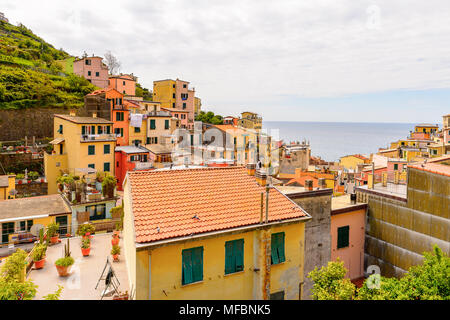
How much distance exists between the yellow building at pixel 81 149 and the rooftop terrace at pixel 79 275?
20.9m

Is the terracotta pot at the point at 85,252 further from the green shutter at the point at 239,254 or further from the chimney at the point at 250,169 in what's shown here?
the chimney at the point at 250,169

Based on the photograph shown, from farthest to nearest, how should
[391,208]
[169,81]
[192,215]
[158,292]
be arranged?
[169,81] < [391,208] < [192,215] < [158,292]

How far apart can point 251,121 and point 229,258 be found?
62.6 metres

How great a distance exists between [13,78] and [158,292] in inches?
2074

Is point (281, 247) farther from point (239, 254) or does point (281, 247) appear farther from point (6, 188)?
point (6, 188)

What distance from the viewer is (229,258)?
35.3 feet

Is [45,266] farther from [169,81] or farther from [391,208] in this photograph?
[169,81]

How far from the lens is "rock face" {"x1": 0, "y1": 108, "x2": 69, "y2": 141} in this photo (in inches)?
1712

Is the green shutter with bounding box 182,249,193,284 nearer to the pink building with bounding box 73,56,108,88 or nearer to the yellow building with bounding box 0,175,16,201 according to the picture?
the yellow building with bounding box 0,175,16,201

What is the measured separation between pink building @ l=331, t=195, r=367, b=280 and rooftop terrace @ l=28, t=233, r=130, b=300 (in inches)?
452

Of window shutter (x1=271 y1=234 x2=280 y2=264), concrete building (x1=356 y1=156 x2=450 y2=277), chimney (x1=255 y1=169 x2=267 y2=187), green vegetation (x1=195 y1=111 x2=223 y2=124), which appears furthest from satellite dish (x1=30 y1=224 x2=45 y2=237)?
green vegetation (x1=195 y1=111 x2=223 y2=124)

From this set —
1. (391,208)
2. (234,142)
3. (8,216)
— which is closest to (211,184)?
(391,208)

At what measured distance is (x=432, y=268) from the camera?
977 cm

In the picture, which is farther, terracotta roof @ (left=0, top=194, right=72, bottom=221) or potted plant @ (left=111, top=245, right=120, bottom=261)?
terracotta roof @ (left=0, top=194, right=72, bottom=221)
